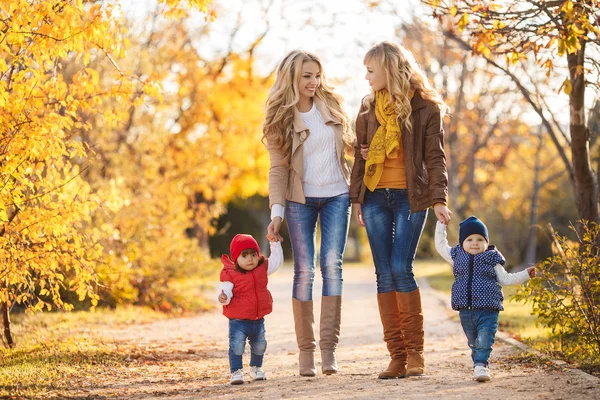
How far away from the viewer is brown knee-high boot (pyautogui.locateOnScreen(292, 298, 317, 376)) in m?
5.64

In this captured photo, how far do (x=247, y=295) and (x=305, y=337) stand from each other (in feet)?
1.63

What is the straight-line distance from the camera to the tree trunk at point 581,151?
7.07 m

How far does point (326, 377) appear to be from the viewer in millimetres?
5574

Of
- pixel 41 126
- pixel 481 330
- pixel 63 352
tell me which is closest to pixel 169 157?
pixel 63 352

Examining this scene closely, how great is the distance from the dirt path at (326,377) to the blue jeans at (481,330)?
0.60ft

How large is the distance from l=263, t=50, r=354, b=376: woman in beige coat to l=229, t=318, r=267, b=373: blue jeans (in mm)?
268

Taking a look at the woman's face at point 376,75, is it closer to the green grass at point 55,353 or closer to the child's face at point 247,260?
the child's face at point 247,260

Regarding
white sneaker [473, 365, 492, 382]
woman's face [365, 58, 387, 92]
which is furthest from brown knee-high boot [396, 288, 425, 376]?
woman's face [365, 58, 387, 92]

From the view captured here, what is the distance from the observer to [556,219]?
1972 cm

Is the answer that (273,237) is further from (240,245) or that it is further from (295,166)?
(295,166)

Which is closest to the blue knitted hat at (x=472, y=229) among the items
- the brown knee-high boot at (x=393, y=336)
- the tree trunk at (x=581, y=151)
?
the brown knee-high boot at (x=393, y=336)

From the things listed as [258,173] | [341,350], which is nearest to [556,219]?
[258,173]

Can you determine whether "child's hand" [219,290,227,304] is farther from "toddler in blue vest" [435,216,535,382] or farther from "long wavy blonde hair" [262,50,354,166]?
"toddler in blue vest" [435,216,535,382]

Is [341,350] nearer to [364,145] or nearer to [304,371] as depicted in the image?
[304,371]
